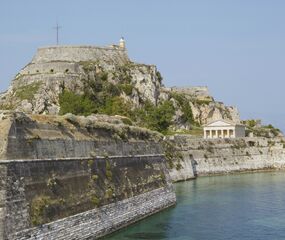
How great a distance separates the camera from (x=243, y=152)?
65750 millimetres

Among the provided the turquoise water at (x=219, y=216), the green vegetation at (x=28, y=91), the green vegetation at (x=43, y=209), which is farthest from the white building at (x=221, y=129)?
the green vegetation at (x=43, y=209)

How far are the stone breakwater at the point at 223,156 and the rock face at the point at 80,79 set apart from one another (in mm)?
14123

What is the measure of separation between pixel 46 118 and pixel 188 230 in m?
9.35

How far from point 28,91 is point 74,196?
43.7m

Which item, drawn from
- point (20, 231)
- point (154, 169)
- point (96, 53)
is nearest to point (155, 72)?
point (96, 53)

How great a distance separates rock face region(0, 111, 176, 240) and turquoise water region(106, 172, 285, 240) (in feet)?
4.09

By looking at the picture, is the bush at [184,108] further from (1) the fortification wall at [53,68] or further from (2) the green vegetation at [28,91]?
(2) the green vegetation at [28,91]

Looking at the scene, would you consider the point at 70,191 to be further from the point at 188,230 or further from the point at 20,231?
the point at 188,230

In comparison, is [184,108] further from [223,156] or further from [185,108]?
[223,156]

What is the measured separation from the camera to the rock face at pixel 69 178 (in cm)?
1844

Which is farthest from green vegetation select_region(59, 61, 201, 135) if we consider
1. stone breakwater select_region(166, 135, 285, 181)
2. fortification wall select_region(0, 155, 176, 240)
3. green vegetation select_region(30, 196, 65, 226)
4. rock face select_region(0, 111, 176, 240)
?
green vegetation select_region(30, 196, 65, 226)

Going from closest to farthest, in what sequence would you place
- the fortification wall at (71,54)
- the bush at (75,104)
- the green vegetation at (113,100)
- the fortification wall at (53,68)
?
the bush at (75,104)
the green vegetation at (113,100)
the fortification wall at (53,68)
the fortification wall at (71,54)

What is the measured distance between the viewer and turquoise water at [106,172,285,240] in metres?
25.9

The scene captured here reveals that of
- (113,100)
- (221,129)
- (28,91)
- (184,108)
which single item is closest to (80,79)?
(113,100)
